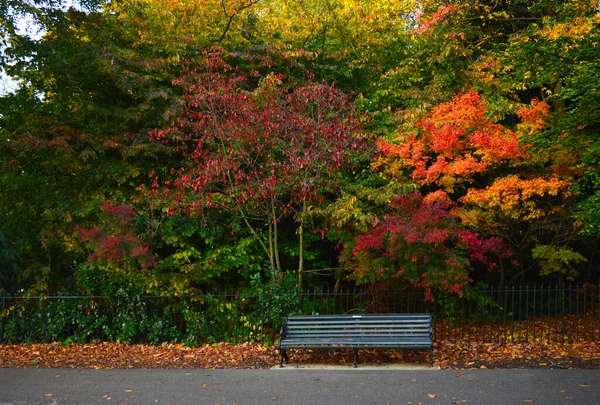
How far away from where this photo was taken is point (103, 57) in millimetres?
11258

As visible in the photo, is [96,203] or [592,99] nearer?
[592,99]

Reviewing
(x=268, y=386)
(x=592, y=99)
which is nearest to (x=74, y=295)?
(x=268, y=386)

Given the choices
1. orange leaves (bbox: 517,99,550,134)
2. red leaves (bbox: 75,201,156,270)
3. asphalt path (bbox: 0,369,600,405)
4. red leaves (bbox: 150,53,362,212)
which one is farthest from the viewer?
orange leaves (bbox: 517,99,550,134)

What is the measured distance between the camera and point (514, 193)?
9836 millimetres

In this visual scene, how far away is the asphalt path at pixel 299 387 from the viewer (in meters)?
6.29

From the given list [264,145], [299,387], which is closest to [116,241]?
[264,145]

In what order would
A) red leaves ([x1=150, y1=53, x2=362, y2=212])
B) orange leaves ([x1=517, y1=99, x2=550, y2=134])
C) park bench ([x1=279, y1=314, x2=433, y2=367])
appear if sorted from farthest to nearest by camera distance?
orange leaves ([x1=517, y1=99, x2=550, y2=134]) → red leaves ([x1=150, y1=53, x2=362, y2=212]) → park bench ([x1=279, y1=314, x2=433, y2=367])

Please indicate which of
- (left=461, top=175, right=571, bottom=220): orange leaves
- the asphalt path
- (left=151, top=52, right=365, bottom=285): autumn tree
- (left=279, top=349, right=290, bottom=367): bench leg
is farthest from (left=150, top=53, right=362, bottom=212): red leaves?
the asphalt path

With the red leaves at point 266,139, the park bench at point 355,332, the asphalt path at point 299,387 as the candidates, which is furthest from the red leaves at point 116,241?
the park bench at point 355,332

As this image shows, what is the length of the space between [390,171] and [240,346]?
4.20 metres

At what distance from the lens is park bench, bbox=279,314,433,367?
8055 mm

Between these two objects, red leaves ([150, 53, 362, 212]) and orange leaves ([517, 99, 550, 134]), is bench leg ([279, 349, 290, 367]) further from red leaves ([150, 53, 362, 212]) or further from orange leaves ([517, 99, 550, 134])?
orange leaves ([517, 99, 550, 134])

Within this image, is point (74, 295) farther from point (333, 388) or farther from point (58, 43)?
point (333, 388)

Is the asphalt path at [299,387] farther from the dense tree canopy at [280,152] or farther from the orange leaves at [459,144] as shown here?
the orange leaves at [459,144]
